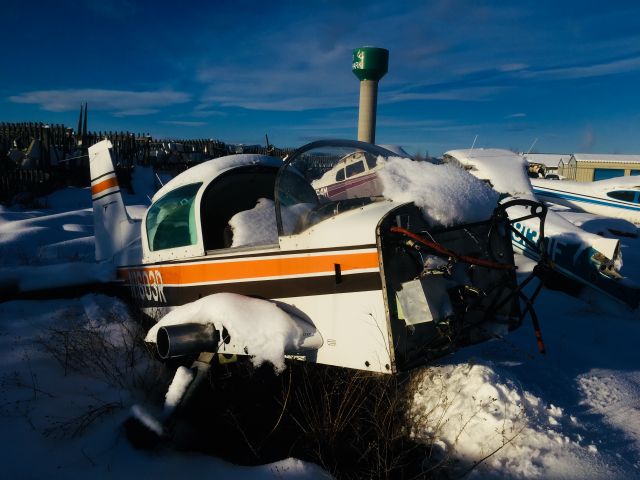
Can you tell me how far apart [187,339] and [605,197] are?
47.2ft

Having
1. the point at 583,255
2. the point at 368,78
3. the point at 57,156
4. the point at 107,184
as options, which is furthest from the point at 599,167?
the point at 107,184

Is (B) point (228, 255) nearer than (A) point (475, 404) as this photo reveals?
No

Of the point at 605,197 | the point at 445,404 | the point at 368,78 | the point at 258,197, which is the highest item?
the point at 368,78

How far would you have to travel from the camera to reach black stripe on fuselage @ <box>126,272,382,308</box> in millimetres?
2650

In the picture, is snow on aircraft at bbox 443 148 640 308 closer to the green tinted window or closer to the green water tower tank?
the green tinted window

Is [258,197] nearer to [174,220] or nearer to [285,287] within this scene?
[174,220]

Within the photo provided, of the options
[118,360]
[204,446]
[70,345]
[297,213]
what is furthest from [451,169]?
[70,345]

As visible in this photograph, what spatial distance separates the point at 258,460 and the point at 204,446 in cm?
39

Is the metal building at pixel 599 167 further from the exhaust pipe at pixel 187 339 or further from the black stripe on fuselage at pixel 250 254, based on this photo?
the exhaust pipe at pixel 187 339

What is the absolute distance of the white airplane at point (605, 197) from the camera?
13.0 m

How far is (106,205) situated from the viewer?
592 cm

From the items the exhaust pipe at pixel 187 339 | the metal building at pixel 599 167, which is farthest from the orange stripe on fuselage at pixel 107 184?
the metal building at pixel 599 167

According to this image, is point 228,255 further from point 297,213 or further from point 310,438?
point 310,438

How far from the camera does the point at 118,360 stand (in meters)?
3.97
